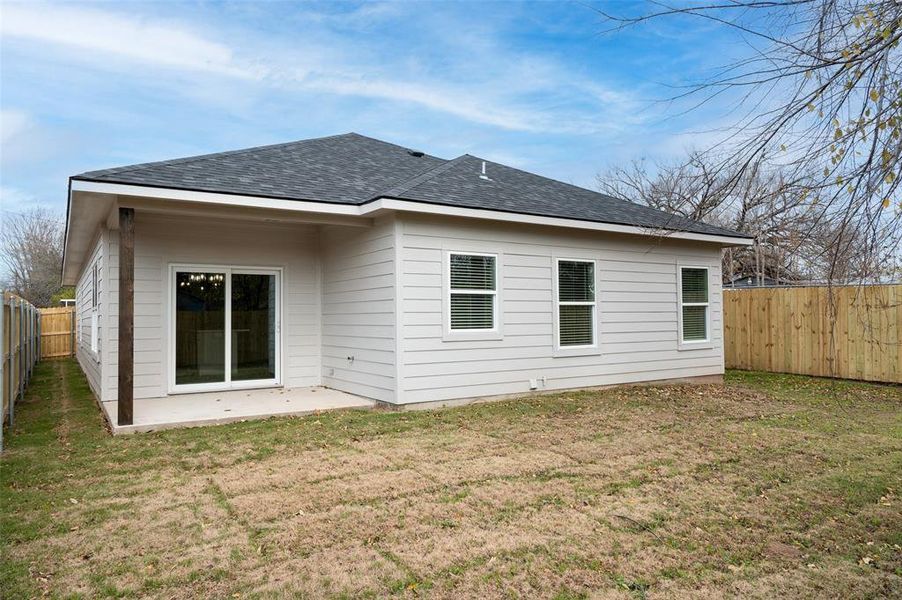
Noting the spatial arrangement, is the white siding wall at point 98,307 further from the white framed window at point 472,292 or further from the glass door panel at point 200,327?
the white framed window at point 472,292

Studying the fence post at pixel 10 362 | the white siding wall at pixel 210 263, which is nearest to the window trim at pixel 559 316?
the white siding wall at pixel 210 263

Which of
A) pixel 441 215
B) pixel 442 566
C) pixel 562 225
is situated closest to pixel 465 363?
pixel 441 215

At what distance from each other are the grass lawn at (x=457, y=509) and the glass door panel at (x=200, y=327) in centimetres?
178

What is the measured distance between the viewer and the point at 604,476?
4.61m

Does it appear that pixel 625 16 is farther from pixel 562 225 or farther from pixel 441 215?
pixel 562 225

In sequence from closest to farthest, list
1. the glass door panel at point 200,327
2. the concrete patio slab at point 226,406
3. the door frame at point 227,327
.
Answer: the concrete patio slab at point 226,406, the door frame at point 227,327, the glass door panel at point 200,327

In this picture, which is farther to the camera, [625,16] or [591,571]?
[625,16]

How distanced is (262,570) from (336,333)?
20.3ft

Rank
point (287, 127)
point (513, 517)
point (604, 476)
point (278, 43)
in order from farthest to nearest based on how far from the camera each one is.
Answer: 1. point (287, 127)
2. point (278, 43)
3. point (604, 476)
4. point (513, 517)

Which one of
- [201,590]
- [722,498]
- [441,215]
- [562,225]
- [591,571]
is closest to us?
[201,590]

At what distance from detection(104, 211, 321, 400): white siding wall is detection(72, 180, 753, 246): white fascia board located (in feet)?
5.71

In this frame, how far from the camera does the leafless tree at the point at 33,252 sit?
30.6m

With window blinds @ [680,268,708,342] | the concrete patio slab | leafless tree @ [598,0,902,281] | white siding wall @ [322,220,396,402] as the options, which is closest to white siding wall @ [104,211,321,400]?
white siding wall @ [322,220,396,402]

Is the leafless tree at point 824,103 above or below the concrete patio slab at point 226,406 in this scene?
above
